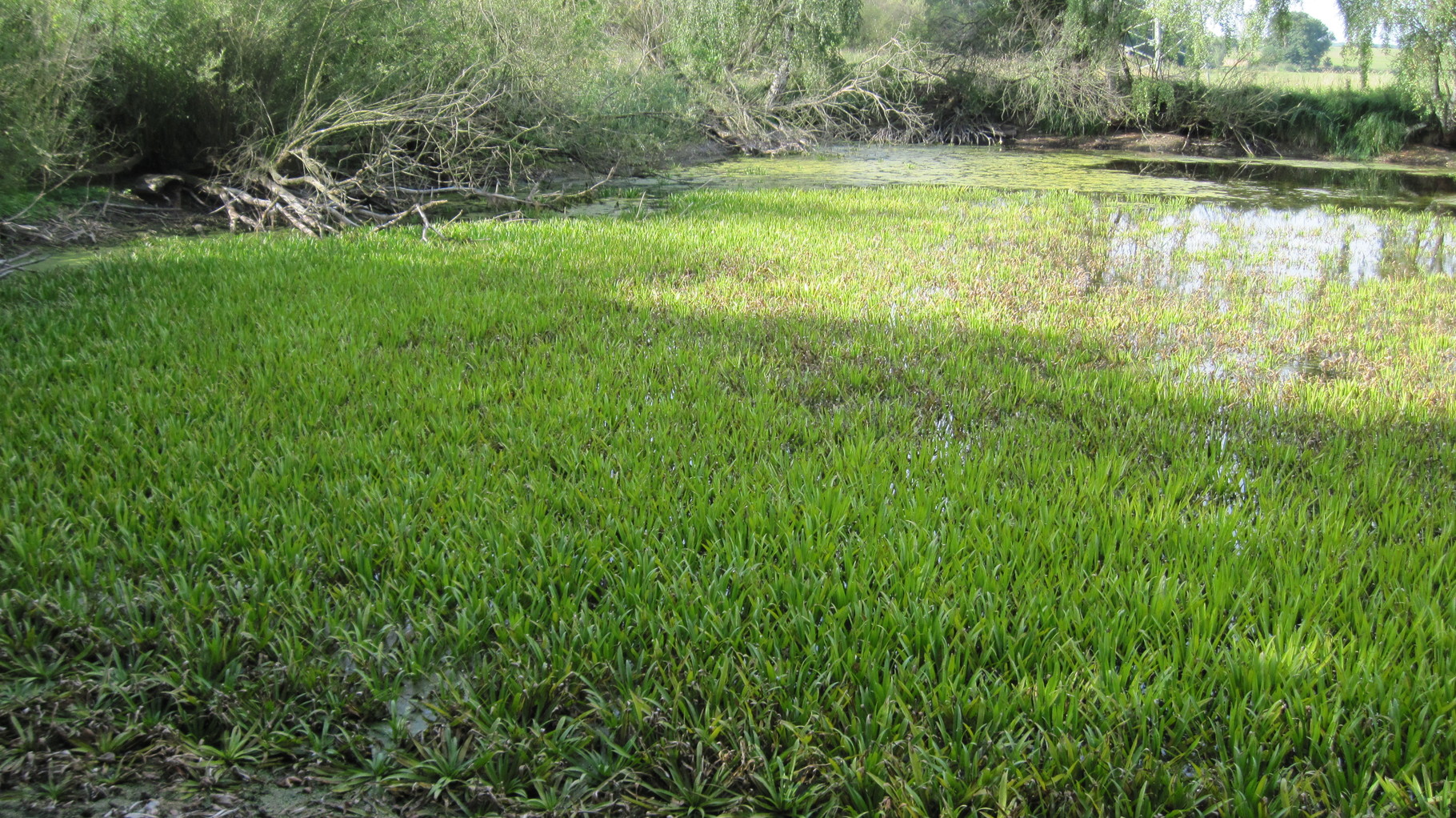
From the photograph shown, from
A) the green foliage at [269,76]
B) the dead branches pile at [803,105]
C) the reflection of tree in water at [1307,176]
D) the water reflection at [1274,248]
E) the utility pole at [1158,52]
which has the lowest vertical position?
the water reflection at [1274,248]

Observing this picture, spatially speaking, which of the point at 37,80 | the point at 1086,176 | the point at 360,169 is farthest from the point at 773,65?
the point at 37,80

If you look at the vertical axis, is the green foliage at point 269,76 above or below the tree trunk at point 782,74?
below

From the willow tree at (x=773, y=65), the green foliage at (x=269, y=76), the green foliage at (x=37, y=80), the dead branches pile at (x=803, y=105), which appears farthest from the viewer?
the dead branches pile at (x=803, y=105)

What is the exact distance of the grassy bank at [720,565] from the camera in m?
1.78

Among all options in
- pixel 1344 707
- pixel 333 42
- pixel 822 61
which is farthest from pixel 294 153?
pixel 822 61

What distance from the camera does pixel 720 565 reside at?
2441mm

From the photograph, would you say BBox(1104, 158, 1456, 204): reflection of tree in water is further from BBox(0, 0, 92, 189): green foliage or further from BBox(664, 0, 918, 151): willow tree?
BBox(0, 0, 92, 189): green foliage

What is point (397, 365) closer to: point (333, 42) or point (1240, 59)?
point (333, 42)

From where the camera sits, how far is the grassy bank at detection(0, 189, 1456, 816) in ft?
5.84

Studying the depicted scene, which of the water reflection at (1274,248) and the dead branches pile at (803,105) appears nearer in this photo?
the water reflection at (1274,248)

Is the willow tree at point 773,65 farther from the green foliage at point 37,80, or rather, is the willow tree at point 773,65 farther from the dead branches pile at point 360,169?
the green foliage at point 37,80

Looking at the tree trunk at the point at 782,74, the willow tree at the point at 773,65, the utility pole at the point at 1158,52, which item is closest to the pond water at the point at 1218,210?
the willow tree at the point at 773,65

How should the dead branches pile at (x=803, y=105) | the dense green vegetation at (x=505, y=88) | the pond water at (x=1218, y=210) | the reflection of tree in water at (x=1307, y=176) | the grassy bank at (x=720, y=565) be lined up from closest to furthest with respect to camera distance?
1. the grassy bank at (x=720, y=565)
2. the pond water at (x=1218, y=210)
3. the dense green vegetation at (x=505, y=88)
4. the reflection of tree in water at (x=1307, y=176)
5. the dead branches pile at (x=803, y=105)

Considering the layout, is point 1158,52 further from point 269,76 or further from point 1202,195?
point 269,76
